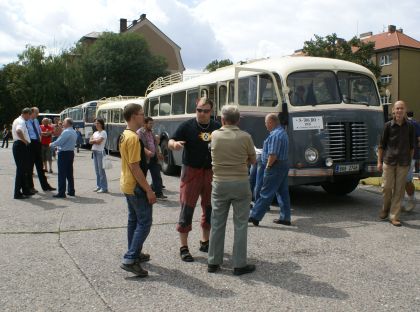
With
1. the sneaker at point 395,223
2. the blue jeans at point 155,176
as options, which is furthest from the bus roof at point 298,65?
the sneaker at point 395,223

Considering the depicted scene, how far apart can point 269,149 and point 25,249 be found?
3713 mm

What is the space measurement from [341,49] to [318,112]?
38.2 metres

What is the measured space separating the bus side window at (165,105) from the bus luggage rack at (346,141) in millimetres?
6971

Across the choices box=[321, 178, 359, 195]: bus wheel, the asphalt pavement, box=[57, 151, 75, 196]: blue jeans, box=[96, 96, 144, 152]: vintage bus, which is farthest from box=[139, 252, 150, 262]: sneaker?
box=[96, 96, 144, 152]: vintage bus

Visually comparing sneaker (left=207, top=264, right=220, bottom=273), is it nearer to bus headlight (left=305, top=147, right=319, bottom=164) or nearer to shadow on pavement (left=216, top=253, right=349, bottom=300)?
shadow on pavement (left=216, top=253, right=349, bottom=300)

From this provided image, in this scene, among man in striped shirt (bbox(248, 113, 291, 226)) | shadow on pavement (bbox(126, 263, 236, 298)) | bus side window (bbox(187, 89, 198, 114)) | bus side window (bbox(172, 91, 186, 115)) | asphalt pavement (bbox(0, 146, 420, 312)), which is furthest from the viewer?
bus side window (bbox(172, 91, 186, 115))

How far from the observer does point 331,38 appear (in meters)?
44.6

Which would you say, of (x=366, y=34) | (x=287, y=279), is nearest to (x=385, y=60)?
(x=366, y=34)

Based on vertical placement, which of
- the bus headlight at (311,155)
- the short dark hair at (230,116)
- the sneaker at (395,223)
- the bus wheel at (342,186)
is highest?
the short dark hair at (230,116)

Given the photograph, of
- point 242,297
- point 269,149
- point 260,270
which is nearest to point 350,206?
point 269,149

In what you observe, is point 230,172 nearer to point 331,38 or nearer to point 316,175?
point 316,175

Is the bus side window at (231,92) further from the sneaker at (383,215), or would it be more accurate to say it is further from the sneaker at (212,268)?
the sneaker at (212,268)

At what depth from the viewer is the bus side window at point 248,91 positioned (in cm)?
954

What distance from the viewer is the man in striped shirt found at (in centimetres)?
737
